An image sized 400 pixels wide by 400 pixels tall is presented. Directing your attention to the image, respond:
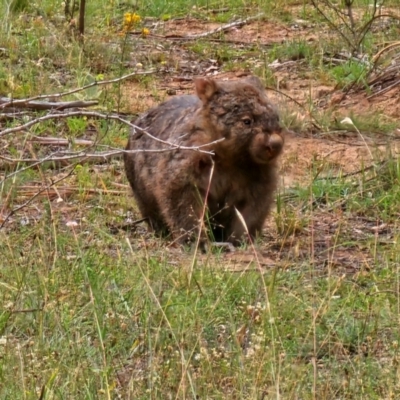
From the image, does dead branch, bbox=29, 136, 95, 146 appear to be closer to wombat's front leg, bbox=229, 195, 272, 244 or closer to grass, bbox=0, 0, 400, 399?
grass, bbox=0, 0, 400, 399

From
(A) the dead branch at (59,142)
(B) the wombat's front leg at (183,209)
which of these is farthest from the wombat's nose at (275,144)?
(A) the dead branch at (59,142)

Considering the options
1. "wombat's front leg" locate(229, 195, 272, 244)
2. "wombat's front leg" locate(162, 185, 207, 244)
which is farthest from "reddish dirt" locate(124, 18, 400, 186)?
"wombat's front leg" locate(162, 185, 207, 244)

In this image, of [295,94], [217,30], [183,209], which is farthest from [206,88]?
[217,30]

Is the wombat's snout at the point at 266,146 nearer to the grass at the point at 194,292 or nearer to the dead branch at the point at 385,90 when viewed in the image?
the grass at the point at 194,292

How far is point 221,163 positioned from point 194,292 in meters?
1.75

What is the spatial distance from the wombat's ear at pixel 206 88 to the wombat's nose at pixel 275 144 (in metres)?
0.45

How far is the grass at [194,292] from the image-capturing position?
14.5 feet

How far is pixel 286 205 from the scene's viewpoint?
25.6 feet

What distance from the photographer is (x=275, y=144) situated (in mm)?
6723

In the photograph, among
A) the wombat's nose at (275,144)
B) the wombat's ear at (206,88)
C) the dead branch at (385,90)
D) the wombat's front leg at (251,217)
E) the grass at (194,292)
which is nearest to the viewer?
the grass at (194,292)

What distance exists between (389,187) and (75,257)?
2728 millimetres

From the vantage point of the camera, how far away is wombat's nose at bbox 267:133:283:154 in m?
6.72

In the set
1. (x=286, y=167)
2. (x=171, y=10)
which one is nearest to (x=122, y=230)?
(x=286, y=167)

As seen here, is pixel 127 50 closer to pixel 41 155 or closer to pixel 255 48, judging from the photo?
pixel 255 48
